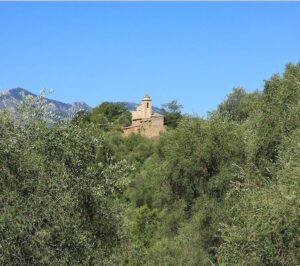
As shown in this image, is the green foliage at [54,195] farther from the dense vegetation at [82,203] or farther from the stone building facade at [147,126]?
the stone building facade at [147,126]

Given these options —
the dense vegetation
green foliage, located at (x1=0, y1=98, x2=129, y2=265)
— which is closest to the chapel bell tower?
the dense vegetation

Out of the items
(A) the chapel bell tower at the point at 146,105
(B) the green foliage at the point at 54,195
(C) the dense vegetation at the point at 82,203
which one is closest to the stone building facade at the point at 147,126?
(A) the chapel bell tower at the point at 146,105

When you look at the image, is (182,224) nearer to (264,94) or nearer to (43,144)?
(264,94)

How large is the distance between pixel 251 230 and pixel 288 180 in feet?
4.76

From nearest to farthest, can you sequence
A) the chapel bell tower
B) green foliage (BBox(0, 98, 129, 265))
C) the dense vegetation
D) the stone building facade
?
the dense vegetation, green foliage (BBox(0, 98, 129, 265)), the stone building facade, the chapel bell tower

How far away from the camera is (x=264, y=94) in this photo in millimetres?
29859

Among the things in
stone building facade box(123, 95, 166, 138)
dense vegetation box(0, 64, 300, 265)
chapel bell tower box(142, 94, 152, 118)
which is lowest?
dense vegetation box(0, 64, 300, 265)

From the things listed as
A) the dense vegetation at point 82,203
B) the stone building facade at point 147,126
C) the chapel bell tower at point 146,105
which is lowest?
the dense vegetation at point 82,203

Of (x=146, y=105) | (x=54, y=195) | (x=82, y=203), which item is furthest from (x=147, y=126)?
(x=54, y=195)

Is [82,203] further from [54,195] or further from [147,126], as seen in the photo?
[147,126]

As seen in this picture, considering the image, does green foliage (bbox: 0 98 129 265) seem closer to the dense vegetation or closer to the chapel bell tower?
the dense vegetation

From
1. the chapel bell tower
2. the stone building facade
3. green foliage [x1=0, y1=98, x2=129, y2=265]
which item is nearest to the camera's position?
green foliage [x1=0, y1=98, x2=129, y2=265]

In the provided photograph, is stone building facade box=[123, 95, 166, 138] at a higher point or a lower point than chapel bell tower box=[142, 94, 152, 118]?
lower

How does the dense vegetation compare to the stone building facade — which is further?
the stone building facade
